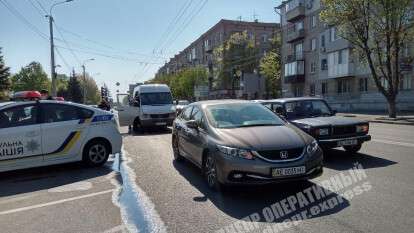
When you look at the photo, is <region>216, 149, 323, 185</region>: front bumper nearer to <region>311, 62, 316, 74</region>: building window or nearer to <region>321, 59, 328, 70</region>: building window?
<region>321, 59, 328, 70</region>: building window

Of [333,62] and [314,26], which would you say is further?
[314,26]

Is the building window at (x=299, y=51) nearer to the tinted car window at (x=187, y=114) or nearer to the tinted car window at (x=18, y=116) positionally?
the tinted car window at (x=187, y=114)

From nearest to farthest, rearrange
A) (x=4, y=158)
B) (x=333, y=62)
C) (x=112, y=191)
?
(x=112, y=191), (x=4, y=158), (x=333, y=62)

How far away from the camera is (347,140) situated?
918 centimetres

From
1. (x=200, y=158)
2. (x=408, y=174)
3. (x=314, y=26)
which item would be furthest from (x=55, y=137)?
(x=314, y=26)

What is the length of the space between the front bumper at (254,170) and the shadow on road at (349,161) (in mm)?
2272

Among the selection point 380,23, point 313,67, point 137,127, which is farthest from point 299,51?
point 137,127

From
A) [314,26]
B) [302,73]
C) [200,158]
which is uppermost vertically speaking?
[314,26]

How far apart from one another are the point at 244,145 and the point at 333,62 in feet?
130

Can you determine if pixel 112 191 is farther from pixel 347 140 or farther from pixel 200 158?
pixel 347 140

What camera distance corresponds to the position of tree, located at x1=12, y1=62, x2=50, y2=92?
11381 cm

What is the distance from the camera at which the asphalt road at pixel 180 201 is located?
16.7 ft

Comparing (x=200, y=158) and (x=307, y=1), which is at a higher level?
(x=307, y=1)

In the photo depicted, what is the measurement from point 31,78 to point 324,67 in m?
93.1
